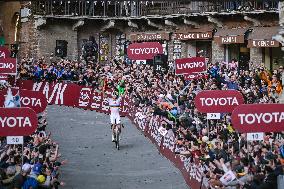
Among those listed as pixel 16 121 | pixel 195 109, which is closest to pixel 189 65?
pixel 195 109

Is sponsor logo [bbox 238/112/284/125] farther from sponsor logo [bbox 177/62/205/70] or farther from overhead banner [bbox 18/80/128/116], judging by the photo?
overhead banner [bbox 18/80/128/116]

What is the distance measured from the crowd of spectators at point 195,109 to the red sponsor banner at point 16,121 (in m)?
3.83

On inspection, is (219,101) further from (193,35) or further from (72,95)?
(193,35)

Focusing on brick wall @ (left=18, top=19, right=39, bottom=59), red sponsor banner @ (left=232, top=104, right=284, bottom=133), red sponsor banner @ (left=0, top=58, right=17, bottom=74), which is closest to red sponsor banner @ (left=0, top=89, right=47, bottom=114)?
red sponsor banner @ (left=232, top=104, right=284, bottom=133)

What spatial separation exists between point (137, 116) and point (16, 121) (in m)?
13.6

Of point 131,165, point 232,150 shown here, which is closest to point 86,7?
point 131,165

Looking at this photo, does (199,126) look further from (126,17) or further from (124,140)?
(126,17)

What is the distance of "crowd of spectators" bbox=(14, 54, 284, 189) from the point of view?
1361 centimetres

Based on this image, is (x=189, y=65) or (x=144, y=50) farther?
(x=144, y=50)

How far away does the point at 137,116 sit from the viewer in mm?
26531

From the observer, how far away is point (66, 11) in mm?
43094

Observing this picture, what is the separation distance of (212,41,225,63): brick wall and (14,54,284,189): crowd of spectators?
11.4 feet

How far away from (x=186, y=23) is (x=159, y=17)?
2.02m

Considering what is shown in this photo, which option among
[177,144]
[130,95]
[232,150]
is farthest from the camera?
[130,95]
